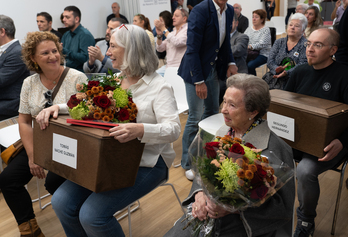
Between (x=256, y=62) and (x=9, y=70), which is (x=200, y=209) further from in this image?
(x=256, y=62)

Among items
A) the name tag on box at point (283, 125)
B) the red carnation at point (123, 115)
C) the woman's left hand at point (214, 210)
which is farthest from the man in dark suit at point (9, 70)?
the woman's left hand at point (214, 210)

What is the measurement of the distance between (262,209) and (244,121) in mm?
433

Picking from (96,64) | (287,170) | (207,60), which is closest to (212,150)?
(287,170)

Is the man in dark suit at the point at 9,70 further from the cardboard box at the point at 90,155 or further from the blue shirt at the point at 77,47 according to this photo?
the cardboard box at the point at 90,155

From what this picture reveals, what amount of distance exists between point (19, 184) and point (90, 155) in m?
0.99

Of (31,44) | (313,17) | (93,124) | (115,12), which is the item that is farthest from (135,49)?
(115,12)

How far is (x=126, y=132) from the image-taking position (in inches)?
58.1

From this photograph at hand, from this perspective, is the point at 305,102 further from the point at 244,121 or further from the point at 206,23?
the point at 206,23

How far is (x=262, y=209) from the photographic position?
51.7 inches

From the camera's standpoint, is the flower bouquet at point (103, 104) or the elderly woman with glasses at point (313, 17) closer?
the flower bouquet at point (103, 104)

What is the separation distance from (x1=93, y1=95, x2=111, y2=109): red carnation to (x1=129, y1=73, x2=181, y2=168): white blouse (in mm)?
307

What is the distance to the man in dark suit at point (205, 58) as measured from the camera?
2674 millimetres

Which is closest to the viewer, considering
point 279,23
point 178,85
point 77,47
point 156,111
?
point 156,111

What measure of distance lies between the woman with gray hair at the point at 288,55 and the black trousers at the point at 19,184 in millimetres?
2530
